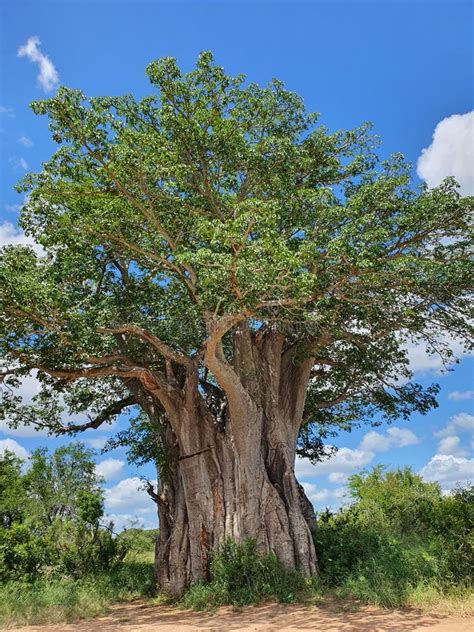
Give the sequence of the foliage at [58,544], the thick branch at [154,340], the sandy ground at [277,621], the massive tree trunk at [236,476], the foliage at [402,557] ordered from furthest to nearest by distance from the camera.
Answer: the foliage at [58,544]
the massive tree trunk at [236,476]
the thick branch at [154,340]
the foliage at [402,557]
the sandy ground at [277,621]

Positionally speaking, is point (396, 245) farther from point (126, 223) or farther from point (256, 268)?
point (126, 223)

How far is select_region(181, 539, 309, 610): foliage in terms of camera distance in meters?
Answer: 9.78

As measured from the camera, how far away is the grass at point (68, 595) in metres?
9.73

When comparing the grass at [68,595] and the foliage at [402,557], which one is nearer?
the foliage at [402,557]

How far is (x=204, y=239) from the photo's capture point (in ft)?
32.5

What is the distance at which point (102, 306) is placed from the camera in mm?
10539

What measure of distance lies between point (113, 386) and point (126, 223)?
6.43 metres

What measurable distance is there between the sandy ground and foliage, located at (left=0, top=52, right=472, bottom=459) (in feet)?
13.9

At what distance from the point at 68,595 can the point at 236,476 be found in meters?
3.95

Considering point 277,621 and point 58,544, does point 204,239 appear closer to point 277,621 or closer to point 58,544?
point 277,621

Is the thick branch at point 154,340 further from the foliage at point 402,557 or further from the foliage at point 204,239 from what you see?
the foliage at point 402,557

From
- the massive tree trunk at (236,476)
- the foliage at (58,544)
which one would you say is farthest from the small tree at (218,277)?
the foliage at (58,544)

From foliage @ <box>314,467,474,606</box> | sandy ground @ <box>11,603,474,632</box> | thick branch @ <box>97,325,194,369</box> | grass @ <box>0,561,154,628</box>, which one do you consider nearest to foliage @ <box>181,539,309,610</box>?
sandy ground @ <box>11,603,474,632</box>

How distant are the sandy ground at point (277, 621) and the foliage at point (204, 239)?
4.23m
